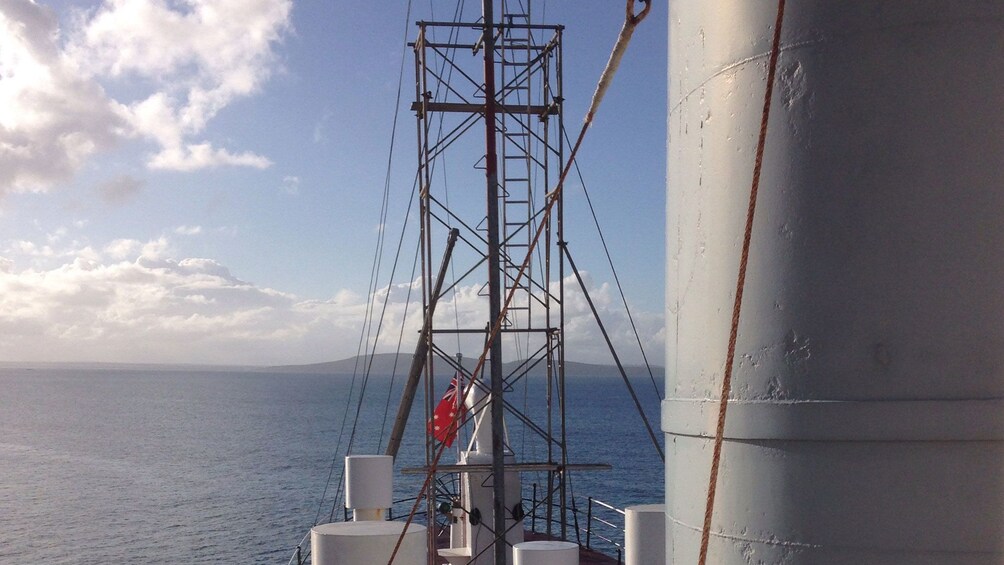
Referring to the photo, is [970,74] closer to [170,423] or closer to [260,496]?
[260,496]

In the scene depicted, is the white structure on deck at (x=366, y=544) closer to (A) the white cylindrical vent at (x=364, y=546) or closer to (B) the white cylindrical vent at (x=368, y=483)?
(A) the white cylindrical vent at (x=364, y=546)

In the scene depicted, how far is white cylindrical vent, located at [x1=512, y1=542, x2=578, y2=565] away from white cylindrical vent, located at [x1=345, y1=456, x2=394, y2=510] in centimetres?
319

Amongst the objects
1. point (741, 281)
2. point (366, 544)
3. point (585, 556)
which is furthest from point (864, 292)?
point (585, 556)

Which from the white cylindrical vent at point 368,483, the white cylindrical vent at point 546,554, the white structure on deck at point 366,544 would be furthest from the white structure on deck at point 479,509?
the white structure on deck at point 366,544

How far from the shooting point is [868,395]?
106 inches

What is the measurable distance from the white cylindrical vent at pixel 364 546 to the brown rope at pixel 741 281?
632 cm

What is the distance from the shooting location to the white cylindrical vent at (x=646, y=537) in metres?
10.0

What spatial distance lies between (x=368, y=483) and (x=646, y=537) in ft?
14.8

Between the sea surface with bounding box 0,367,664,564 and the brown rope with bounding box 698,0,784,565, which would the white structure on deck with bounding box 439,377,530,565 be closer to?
the sea surface with bounding box 0,367,664,564

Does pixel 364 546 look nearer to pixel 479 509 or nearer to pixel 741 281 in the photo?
pixel 741 281

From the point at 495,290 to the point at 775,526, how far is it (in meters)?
11.1

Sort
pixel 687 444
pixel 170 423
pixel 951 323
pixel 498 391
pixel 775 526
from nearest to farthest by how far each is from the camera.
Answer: pixel 951 323 → pixel 775 526 → pixel 687 444 → pixel 498 391 → pixel 170 423

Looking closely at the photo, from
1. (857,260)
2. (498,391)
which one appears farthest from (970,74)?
(498,391)

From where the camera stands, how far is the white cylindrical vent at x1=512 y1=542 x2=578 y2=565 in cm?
1038
